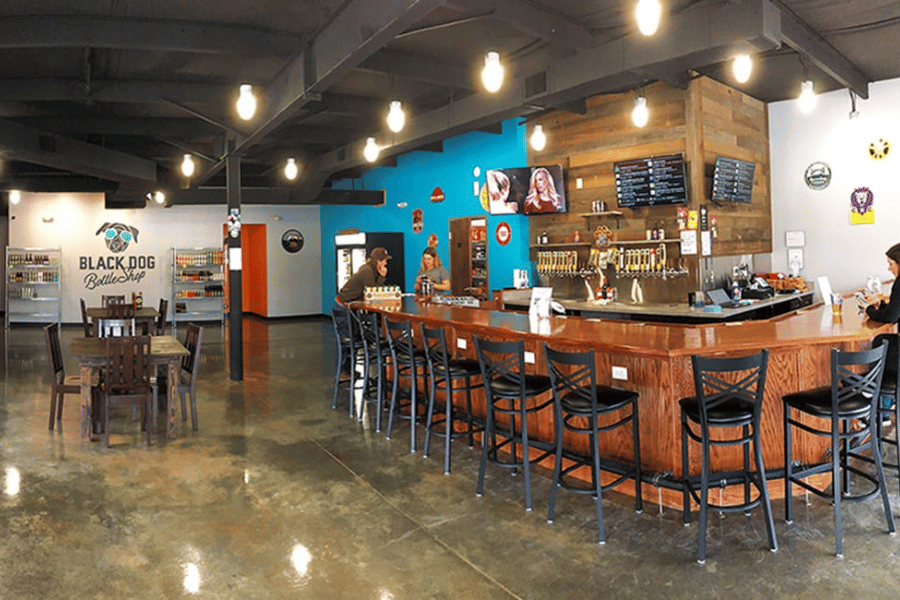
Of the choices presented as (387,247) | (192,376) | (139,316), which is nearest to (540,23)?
(192,376)

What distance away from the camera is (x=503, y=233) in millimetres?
9766

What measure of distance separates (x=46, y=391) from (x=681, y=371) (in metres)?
7.26

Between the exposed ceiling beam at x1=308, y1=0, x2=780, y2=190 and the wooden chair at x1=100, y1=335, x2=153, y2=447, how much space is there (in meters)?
4.19

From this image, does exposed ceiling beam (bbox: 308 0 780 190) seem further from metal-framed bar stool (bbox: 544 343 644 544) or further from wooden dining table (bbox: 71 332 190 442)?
wooden dining table (bbox: 71 332 190 442)

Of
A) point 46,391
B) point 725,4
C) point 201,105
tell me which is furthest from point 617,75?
point 46,391

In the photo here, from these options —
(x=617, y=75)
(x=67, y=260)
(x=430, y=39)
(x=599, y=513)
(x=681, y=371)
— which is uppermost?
(x=430, y=39)

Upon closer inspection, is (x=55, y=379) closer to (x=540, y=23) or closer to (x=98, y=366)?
(x=98, y=366)

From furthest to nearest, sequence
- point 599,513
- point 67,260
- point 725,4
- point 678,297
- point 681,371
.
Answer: point 67,260
point 678,297
point 725,4
point 681,371
point 599,513

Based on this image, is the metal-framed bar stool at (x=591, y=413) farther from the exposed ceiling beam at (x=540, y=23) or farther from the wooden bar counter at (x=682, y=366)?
the exposed ceiling beam at (x=540, y=23)

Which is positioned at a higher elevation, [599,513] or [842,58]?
[842,58]

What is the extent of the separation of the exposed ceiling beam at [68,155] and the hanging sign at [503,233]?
5938mm

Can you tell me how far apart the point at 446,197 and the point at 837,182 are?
573cm

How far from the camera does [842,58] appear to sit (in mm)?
6812

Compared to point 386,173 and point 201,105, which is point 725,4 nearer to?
point 201,105
